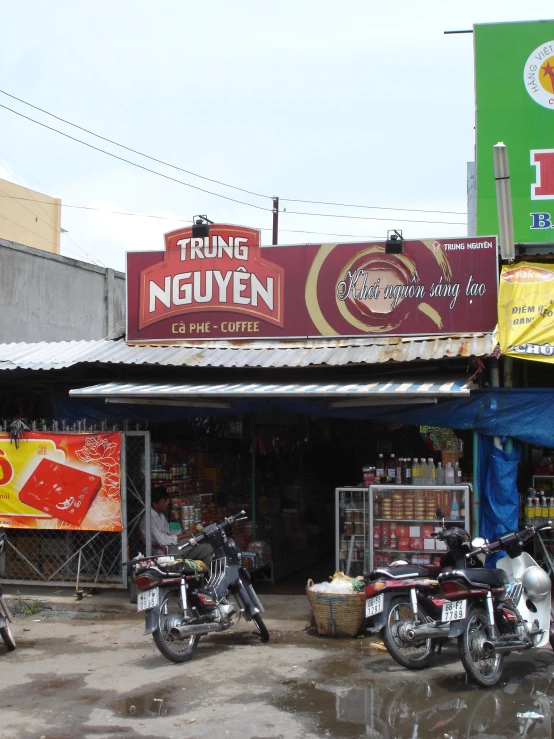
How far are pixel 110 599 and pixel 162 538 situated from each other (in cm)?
99

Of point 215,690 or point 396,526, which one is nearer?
point 215,690

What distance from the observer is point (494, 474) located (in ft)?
29.7

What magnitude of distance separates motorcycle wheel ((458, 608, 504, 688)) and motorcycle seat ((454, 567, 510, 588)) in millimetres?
→ 224

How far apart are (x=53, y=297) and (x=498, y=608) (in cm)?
1509

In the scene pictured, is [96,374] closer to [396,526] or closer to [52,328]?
[396,526]

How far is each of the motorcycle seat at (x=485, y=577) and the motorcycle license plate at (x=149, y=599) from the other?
108 inches

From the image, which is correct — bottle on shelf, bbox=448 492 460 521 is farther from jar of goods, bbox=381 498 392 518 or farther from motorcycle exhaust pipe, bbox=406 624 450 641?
motorcycle exhaust pipe, bbox=406 624 450 641

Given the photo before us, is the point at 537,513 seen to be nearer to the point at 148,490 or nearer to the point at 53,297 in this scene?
the point at 148,490

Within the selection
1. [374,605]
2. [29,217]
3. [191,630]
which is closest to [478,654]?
[374,605]

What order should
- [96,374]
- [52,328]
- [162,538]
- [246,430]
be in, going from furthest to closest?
[52,328] → [246,430] → [96,374] → [162,538]

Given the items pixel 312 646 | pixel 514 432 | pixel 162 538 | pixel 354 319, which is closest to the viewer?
pixel 312 646

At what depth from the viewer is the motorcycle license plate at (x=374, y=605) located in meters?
6.93

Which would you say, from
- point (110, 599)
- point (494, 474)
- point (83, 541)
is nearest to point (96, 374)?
point (83, 541)

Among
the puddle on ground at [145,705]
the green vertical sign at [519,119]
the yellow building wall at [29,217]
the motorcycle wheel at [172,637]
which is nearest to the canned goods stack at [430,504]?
the motorcycle wheel at [172,637]
